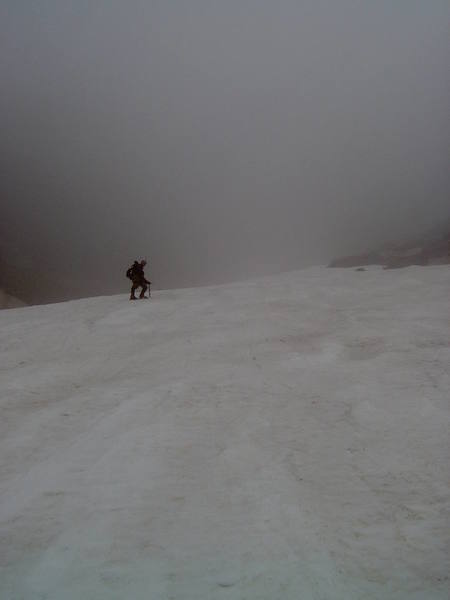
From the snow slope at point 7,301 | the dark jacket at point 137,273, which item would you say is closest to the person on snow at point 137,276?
the dark jacket at point 137,273

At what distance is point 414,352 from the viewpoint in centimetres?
673

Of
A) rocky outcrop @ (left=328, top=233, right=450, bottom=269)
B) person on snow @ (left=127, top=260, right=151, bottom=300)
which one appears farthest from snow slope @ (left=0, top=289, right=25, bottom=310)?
person on snow @ (left=127, top=260, right=151, bottom=300)

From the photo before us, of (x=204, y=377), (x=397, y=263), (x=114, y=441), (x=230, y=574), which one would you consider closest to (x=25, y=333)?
(x=204, y=377)

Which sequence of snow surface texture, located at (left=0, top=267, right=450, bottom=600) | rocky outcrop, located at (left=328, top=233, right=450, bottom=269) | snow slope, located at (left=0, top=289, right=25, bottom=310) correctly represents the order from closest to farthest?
snow surface texture, located at (left=0, top=267, right=450, bottom=600)
rocky outcrop, located at (left=328, top=233, right=450, bottom=269)
snow slope, located at (left=0, top=289, right=25, bottom=310)

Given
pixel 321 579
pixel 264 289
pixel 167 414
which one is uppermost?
Result: pixel 264 289

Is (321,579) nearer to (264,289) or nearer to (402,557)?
(402,557)

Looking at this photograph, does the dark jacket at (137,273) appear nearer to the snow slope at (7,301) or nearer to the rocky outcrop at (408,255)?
the rocky outcrop at (408,255)

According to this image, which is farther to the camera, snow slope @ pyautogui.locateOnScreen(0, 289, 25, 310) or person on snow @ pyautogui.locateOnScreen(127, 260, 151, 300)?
snow slope @ pyautogui.locateOnScreen(0, 289, 25, 310)

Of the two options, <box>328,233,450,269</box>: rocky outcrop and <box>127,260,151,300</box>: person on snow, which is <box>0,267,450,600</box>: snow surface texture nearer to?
<box>127,260,151,300</box>: person on snow

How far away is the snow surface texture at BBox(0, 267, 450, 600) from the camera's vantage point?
2.73 m

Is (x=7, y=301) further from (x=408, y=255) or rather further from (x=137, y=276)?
(x=408, y=255)

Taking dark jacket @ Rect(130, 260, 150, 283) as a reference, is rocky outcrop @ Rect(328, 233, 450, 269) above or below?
above

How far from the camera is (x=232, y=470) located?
3.85 m

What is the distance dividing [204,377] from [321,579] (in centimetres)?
388
